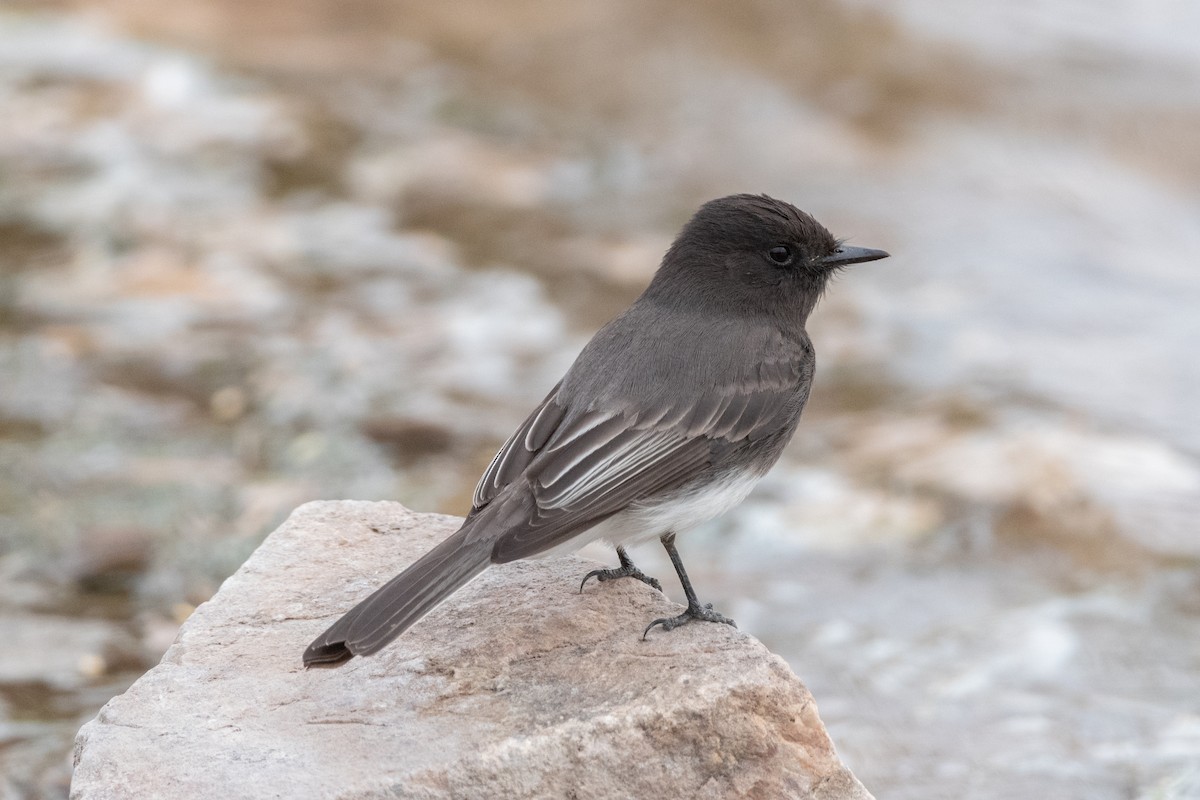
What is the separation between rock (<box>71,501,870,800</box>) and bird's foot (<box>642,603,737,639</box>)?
1.8 inches

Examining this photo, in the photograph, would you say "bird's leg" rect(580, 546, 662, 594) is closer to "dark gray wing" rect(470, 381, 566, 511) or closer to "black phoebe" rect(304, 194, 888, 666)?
"black phoebe" rect(304, 194, 888, 666)

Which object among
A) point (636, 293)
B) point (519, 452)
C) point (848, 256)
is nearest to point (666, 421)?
point (519, 452)

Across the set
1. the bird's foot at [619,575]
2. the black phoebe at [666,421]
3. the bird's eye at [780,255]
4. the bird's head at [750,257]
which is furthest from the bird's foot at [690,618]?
the bird's eye at [780,255]

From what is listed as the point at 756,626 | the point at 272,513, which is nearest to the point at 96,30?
the point at 272,513

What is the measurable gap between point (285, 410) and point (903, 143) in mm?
6788

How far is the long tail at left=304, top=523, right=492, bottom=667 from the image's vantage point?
14.1ft

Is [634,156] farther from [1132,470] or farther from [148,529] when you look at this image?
[148,529]

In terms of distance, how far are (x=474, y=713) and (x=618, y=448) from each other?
107 centimetres

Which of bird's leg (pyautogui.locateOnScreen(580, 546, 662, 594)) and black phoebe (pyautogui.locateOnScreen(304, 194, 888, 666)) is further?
bird's leg (pyautogui.locateOnScreen(580, 546, 662, 594))

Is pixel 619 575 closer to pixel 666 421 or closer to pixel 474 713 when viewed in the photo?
pixel 666 421

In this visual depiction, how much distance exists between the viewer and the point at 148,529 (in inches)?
322

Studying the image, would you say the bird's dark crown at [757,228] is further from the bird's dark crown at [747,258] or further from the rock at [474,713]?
the rock at [474,713]

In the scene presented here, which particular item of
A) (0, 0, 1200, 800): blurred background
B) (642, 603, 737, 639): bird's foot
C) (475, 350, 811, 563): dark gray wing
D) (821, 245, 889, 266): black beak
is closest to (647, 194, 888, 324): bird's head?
(821, 245, 889, 266): black beak

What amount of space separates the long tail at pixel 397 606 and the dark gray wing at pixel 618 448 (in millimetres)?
148
